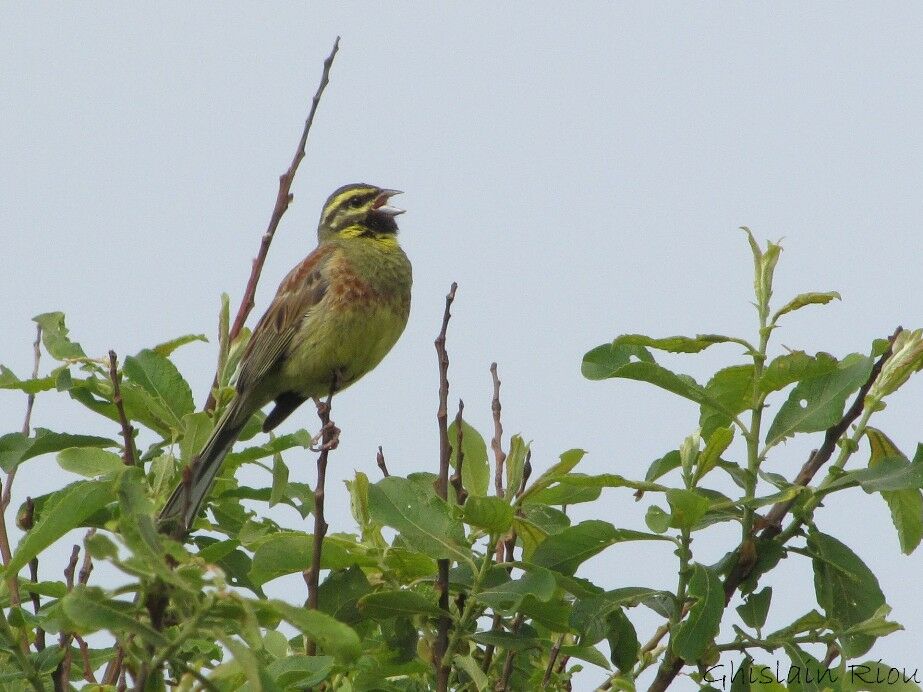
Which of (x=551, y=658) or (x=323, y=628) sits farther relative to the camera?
(x=551, y=658)

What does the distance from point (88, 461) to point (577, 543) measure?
51.8 inches

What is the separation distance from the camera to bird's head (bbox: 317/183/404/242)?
7.03 metres

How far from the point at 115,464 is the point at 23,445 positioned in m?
0.45

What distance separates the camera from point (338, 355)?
245 inches

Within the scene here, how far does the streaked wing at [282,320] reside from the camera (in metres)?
6.32

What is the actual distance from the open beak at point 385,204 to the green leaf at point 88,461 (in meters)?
3.80

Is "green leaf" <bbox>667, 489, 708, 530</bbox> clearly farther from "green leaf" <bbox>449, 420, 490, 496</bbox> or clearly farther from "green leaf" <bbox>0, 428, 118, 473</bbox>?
"green leaf" <bbox>0, 428, 118, 473</bbox>

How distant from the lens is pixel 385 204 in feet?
23.4

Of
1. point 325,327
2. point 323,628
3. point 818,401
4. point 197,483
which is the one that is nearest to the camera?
point 323,628

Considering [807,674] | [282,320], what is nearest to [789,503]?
[807,674]

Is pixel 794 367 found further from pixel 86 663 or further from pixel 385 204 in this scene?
pixel 385 204

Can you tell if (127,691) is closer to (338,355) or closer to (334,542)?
(334,542)

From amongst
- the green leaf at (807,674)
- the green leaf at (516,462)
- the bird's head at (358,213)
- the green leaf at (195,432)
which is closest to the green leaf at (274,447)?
the green leaf at (195,432)

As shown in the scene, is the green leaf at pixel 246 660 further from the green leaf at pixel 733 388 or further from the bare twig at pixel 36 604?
the green leaf at pixel 733 388
